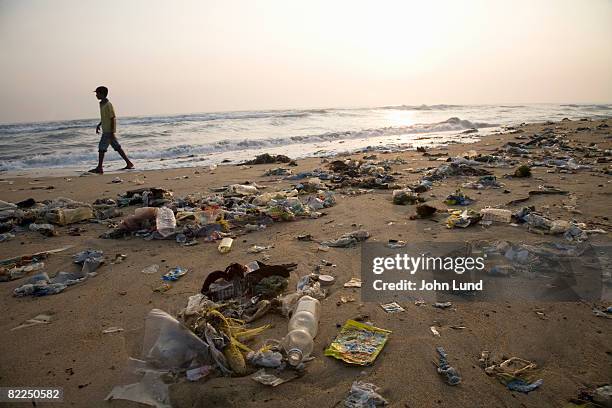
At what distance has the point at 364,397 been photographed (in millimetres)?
1902

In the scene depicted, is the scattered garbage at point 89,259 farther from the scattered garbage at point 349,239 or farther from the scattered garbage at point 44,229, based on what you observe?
the scattered garbage at point 349,239

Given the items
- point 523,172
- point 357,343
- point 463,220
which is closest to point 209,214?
point 357,343

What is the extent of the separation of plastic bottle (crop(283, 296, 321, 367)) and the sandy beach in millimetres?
71

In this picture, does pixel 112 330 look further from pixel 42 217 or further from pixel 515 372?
pixel 42 217

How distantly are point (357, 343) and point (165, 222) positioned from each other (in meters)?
3.22

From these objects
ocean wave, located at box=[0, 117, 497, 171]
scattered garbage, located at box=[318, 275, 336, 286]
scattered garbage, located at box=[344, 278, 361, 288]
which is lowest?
scattered garbage, located at box=[344, 278, 361, 288]

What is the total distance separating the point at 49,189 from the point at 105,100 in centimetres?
278

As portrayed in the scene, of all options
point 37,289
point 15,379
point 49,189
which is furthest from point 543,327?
point 49,189

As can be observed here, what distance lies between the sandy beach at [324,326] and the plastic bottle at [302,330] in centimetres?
7

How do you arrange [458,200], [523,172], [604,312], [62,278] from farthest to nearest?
[523,172], [458,200], [62,278], [604,312]

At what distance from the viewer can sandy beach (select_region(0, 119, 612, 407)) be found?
1.96 m

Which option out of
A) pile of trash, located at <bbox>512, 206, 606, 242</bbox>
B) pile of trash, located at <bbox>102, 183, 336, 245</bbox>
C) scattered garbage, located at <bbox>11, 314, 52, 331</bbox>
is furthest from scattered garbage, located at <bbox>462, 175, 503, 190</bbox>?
scattered garbage, located at <bbox>11, 314, 52, 331</bbox>

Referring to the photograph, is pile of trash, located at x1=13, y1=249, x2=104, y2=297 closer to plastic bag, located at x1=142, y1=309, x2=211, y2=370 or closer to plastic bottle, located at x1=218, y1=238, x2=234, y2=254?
plastic bottle, located at x1=218, y1=238, x2=234, y2=254

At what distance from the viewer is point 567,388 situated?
1.93 meters
